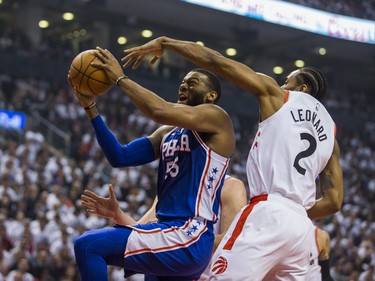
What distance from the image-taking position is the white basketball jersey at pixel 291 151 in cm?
460

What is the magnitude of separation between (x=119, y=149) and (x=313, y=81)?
147 cm

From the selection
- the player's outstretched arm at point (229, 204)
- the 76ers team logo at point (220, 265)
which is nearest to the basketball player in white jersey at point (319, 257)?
the player's outstretched arm at point (229, 204)

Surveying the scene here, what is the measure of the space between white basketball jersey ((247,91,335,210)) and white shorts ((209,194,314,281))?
97mm

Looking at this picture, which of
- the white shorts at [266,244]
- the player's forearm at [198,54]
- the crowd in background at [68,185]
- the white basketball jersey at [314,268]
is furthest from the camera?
the crowd in background at [68,185]

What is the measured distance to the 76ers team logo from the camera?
4340 millimetres

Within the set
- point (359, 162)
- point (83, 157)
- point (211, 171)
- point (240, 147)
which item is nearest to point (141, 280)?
point (83, 157)

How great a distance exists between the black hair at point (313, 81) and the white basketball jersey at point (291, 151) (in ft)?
0.95

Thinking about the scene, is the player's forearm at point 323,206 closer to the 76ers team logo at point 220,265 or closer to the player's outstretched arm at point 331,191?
the player's outstretched arm at point 331,191

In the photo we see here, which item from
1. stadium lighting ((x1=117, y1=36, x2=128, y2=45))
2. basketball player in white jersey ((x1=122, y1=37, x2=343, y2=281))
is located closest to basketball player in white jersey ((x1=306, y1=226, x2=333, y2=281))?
basketball player in white jersey ((x1=122, y1=37, x2=343, y2=281))

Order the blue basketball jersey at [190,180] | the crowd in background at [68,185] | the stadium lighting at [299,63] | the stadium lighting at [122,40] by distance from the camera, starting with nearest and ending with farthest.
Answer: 1. the blue basketball jersey at [190,180]
2. the crowd in background at [68,185]
3. the stadium lighting at [122,40]
4. the stadium lighting at [299,63]

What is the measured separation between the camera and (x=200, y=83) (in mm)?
5082

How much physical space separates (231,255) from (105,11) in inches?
970

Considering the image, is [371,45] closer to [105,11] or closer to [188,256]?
[105,11]

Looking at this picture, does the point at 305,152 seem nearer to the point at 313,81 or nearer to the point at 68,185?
the point at 313,81
